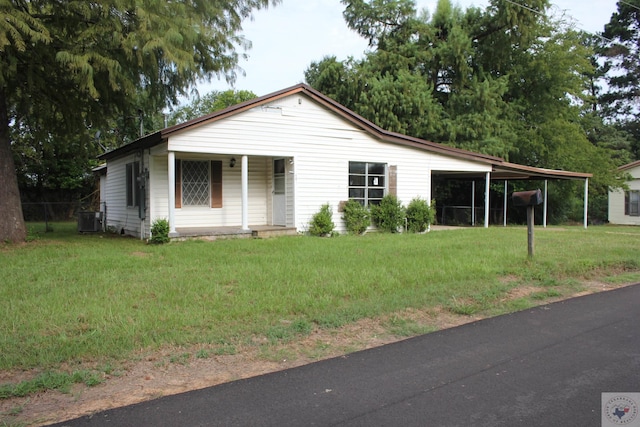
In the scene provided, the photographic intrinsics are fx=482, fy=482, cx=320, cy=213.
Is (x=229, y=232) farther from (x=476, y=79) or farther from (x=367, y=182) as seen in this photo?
(x=476, y=79)

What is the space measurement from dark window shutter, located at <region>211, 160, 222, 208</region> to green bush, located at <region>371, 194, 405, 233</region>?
514 centimetres

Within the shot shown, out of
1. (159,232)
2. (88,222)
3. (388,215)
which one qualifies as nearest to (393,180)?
(388,215)

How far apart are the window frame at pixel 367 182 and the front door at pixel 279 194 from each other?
7.42 feet

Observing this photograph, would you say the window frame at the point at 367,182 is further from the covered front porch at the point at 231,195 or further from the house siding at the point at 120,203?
the house siding at the point at 120,203

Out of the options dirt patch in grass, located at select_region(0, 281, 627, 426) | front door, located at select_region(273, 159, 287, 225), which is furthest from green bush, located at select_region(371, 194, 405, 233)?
dirt patch in grass, located at select_region(0, 281, 627, 426)

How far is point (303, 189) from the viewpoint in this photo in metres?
15.2

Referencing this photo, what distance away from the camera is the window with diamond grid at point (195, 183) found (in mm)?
14867

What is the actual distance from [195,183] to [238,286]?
8360 mm

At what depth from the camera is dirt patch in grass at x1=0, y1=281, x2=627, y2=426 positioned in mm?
3730

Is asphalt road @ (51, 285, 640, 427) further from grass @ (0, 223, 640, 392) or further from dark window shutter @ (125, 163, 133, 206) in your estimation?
dark window shutter @ (125, 163, 133, 206)

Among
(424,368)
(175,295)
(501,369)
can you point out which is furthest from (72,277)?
(501,369)

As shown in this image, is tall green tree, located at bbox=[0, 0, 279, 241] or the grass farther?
tall green tree, located at bbox=[0, 0, 279, 241]

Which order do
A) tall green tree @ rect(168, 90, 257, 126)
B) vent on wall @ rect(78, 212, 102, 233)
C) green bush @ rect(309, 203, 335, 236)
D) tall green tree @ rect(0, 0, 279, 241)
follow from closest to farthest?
tall green tree @ rect(0, 0, 279, 241) → green bush @ rect(309, 203, 335, 236) → vent on wall @ rect(78, 212, 102, 233) → tall green tree @ rect(168, 90, 257, 126)

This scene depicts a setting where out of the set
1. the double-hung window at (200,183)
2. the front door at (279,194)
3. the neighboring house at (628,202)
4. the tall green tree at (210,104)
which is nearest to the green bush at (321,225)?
the front door at (279,194)
